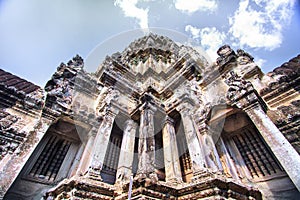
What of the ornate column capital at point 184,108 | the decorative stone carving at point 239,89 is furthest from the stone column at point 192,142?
the decorative stone carving at point 239,89

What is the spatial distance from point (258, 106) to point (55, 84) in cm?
1076

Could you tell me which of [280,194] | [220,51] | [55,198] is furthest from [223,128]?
[55,198]

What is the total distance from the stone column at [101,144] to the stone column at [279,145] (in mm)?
5974

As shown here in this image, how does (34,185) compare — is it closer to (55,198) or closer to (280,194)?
(55,198)

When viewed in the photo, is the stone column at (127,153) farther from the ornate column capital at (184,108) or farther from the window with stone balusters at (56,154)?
the ornate column capital at (184,108)

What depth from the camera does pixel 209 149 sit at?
629 centimetres

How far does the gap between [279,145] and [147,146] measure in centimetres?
449

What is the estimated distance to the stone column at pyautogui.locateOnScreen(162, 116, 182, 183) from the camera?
6.08 m

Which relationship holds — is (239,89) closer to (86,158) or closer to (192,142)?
(192,142)

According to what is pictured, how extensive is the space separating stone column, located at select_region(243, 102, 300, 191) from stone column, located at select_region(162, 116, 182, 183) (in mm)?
3379

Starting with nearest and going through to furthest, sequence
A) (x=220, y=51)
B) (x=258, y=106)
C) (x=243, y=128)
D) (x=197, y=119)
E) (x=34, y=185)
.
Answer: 1. (x=258, y=106)
2. (x=34, y=185)
3. (x=243, y=128)
4. (x=197, y=119)
5. (x=220, y=51)

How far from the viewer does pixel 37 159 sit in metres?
7.22

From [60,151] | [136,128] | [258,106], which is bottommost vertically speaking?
[60,151]

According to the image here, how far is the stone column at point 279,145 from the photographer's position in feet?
14.3
